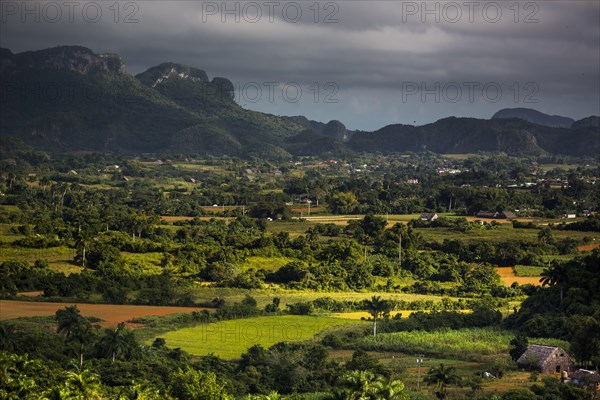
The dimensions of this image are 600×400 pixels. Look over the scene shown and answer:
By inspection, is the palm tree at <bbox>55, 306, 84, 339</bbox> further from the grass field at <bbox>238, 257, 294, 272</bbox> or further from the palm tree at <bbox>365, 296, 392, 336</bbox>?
the grass field at <bbox>238, 257, 294, 272</bbox>

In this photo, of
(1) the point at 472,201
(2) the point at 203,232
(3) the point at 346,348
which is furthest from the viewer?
(1) the point at 472,201

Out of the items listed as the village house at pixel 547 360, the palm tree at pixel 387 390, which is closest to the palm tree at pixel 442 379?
the palm tree at pixel 387 390

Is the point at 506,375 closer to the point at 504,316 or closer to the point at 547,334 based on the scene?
the point at 547,334

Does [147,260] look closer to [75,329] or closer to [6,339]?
[75,329]

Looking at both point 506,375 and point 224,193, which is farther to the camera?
point 224,193

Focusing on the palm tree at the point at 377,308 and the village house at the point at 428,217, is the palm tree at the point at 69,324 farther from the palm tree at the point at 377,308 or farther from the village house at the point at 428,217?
the village house at the point at 428,217

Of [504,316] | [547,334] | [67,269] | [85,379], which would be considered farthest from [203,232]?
[85,379]

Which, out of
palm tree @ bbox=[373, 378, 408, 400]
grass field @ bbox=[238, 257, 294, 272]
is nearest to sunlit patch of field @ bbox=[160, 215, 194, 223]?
grass field @ bbox=[238, 257, 294, 272]
